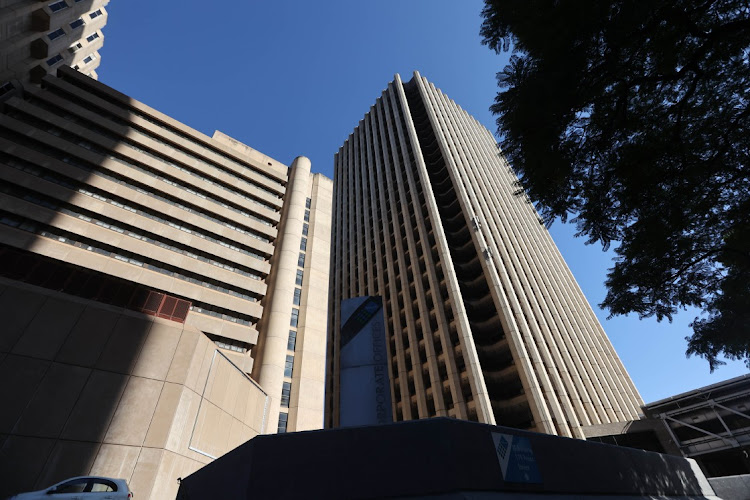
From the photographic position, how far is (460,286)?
46.9m

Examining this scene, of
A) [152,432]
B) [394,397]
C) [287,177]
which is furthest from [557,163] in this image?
[394,397]

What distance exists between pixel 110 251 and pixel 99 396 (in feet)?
42.5

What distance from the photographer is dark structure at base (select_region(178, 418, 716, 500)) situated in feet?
19.7

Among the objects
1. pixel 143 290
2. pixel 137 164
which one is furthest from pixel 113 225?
pixel 143 290

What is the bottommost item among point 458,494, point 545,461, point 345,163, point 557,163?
point 458,494

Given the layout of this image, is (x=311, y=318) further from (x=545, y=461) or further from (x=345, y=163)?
(x=345, y=163)

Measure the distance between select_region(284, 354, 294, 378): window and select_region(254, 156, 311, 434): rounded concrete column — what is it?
1221 mm

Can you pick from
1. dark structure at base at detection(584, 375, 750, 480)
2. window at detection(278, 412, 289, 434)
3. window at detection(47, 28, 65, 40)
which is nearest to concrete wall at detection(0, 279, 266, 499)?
window at detection(278, 412, 289, 434)

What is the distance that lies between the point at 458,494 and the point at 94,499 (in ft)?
30.9

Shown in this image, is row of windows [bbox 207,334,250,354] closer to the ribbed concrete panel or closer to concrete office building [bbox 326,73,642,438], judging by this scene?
the ribbed concrete panel

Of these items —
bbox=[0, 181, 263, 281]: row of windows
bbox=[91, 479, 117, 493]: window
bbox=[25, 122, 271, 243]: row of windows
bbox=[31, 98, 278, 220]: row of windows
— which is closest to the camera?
bbox=[91, 479, 117, 493]: window

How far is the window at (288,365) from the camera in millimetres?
27442

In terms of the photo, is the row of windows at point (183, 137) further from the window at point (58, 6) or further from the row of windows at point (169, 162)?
the window at point (58, 6)

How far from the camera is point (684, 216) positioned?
7.70 metres
